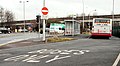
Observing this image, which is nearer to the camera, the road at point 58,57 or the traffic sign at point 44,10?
the road at point 58,57

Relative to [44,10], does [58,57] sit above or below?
below

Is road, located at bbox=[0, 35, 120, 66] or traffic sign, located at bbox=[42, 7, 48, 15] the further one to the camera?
traffic sign, located at bbox=[42, 7, 48, 15]

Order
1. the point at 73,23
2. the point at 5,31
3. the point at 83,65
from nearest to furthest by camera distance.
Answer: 1. the point at 83,65
2. the point at 73,23
3. the point at 5,31

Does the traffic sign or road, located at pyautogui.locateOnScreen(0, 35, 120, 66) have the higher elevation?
the traffic sign

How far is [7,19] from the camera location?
128m

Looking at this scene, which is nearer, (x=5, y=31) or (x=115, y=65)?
(x=115, y=65)

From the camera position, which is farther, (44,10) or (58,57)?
(44,10)

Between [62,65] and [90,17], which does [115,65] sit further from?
[90,17]

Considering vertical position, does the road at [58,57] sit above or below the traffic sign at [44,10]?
below

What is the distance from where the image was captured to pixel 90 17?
125 metres

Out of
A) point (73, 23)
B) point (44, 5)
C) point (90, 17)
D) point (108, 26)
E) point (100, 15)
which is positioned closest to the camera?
point (44, 5)

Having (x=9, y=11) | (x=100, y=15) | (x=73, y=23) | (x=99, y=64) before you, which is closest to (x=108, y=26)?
(x=73, y=23)

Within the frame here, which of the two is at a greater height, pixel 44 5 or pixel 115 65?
pixel 44 5

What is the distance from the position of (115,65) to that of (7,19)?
389 ft
